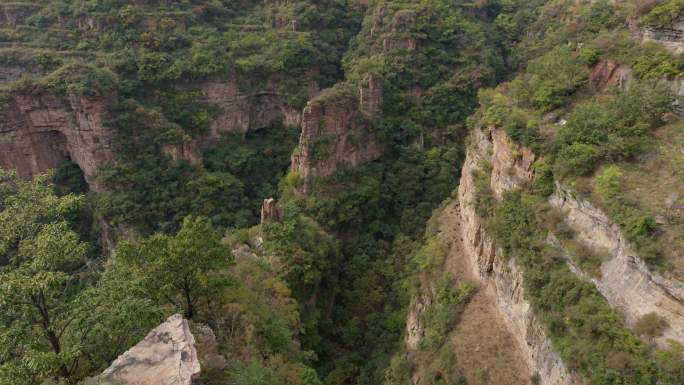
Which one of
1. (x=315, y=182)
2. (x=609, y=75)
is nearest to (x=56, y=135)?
(x=315, y=182)

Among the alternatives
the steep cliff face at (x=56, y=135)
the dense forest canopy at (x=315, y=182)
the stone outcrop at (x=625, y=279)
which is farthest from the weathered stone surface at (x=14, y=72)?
the stone outcrop at (x=625, y=279)

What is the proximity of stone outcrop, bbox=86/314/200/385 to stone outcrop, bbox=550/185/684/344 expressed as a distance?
1304 centimetres

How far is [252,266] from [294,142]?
21.8 m

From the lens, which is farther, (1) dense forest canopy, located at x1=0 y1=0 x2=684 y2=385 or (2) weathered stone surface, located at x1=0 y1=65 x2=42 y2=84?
(2) weathered stone surface, located at x1=0 y1=65 x2=42 y2=84

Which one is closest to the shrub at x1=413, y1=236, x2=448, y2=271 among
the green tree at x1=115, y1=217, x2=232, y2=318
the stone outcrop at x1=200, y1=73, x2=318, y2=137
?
the green tree at x1=115, y1=217, x2=232, y2=318

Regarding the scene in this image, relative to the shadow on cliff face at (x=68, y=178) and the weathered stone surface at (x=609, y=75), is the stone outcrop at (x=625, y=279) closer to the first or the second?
the weathered stone surface at (x=609, y=75)

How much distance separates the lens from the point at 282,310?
21.4 metres

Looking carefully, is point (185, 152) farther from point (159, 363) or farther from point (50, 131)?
point (159, 363)

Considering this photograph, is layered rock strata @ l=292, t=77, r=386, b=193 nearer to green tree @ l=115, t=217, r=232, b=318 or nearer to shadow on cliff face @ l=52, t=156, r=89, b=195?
green tree @ l=115, t=217, r=232, b=318

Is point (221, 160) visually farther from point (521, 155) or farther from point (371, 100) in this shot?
point (521, 155)

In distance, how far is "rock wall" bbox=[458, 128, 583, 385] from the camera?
1680 cm

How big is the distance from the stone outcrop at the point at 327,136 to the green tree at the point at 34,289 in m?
22.4

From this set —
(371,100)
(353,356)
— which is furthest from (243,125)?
(353,356)

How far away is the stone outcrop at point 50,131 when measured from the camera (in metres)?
33.7
